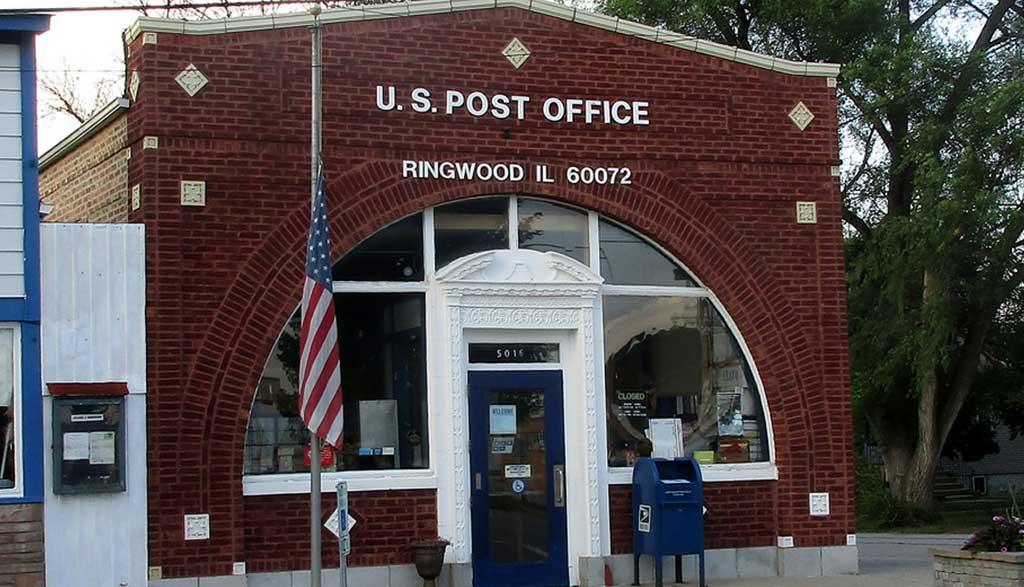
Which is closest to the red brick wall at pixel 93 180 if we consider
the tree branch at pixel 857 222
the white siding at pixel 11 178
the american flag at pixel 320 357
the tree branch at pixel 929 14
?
the white siding at pixel 11 178

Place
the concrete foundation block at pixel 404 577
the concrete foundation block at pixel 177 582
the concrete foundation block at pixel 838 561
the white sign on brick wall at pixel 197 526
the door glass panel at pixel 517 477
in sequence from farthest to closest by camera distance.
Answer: the concrete foundation block at pixel 838 561, the door glass panel at pixel 517 477, the concrete foundation block at pixel 404 577, the white sign on brick wall at pixel 197 526, the concrete foundation block at pixel 177 582

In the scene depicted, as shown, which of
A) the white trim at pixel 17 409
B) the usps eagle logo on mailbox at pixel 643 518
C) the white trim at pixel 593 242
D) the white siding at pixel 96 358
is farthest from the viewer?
the white trim at pixel 593 242

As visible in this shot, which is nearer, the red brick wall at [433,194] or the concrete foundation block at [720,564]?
the red brick wall at [433,194]

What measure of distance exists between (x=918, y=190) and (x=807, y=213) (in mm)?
11671

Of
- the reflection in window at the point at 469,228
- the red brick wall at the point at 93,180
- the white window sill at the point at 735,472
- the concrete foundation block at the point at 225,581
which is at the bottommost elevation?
the concrete foundation block at the point at 225,581

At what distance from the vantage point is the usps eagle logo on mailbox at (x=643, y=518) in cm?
1448

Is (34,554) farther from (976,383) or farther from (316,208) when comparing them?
(976,383)

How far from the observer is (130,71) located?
1391 cm

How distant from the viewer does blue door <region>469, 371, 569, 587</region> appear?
14.5m

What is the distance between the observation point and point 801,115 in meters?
16.1

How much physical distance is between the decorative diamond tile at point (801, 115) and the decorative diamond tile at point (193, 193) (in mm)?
6727

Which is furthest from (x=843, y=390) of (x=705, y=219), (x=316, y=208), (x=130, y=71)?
(x=130, y=71)

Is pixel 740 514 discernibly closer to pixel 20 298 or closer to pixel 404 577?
pixel 404 577

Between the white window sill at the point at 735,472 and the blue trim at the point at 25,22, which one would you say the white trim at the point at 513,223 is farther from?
the blue trim at the point at 25,22
